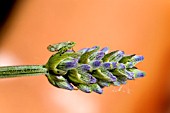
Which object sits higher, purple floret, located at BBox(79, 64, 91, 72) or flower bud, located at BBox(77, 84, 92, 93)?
purple floret, located at BBox(79, 64, 91, 72)

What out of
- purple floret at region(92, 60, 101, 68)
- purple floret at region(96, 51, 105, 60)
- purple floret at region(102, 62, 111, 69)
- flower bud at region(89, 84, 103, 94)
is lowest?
flower bud at region(89, 84, 103, 94)

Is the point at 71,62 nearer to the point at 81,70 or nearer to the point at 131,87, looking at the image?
the point at 81,70

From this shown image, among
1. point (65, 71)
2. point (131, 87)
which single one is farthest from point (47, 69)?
point (131, 87)

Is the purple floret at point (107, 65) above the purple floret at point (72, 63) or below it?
below

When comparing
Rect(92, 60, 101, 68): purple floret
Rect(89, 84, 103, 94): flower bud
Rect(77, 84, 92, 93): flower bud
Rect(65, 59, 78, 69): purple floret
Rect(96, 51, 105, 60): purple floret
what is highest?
Rect(65, 59, 78, 69): purple floret

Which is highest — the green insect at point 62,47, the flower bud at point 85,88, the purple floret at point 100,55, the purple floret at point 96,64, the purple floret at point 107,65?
the green insect at point 62,47

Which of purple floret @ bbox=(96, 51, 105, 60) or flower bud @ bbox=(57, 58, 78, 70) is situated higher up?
flower bud @ bbox=(57, 58, 78, 70)

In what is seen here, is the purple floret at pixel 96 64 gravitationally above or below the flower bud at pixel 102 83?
above

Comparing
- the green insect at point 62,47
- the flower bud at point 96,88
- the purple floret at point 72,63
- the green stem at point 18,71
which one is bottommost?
the flower bud at point 96,88
